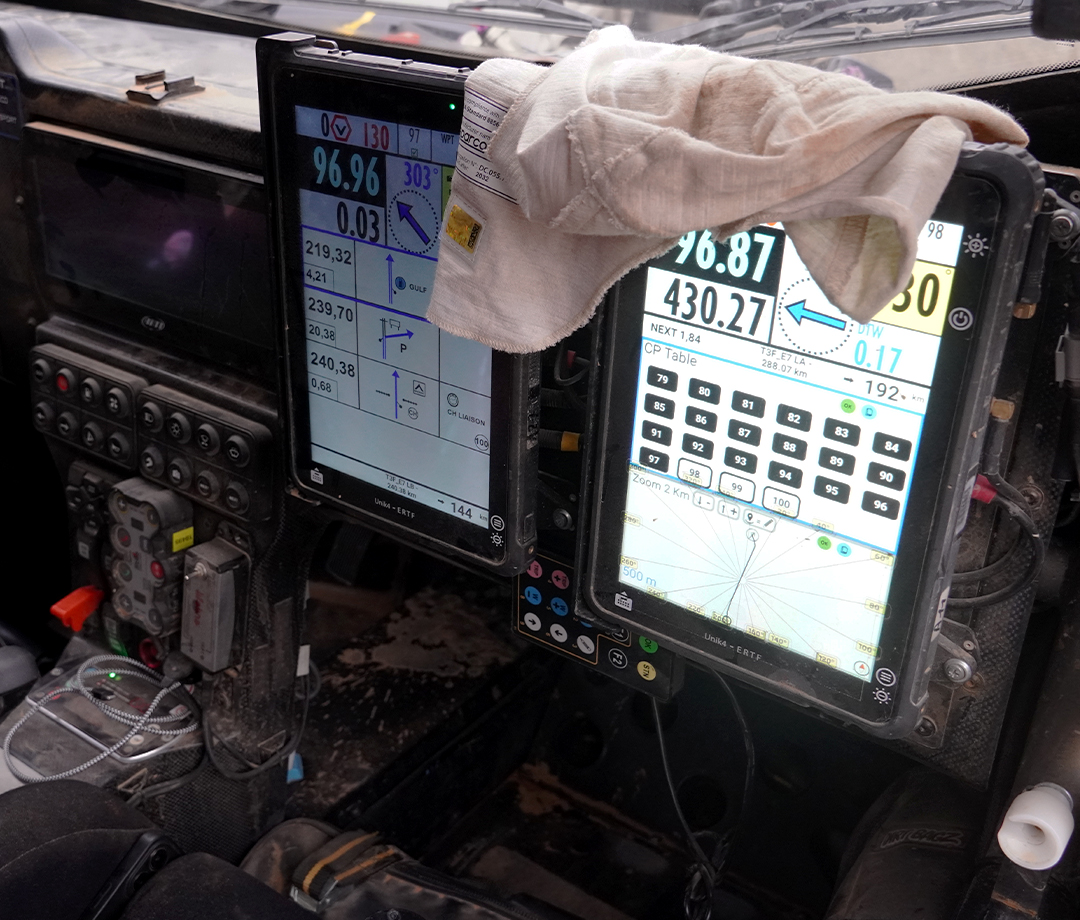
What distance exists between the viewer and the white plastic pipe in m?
1.03

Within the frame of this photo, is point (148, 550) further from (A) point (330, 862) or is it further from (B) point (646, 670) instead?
(B) point (646, 670)

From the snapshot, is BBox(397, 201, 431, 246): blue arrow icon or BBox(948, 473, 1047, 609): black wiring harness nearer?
BBox(948, 473, 1047, 609): black wiring harness

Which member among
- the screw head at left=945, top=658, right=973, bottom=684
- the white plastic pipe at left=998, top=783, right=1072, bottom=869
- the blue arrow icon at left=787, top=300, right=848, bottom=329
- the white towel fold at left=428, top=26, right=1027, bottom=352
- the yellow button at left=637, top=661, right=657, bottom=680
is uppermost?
the white towel fold at left=428, top=26, right=1027, bottom=352

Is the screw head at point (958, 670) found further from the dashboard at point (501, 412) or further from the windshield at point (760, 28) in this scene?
the windshield at point (760, 28)

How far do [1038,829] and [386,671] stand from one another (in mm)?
1342

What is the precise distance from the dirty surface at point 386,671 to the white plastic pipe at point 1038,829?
117 cm

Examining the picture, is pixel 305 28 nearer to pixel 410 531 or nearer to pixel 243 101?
pixel 243 101

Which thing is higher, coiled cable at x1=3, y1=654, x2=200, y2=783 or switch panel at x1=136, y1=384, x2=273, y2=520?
switch panel at x1=136, y1=384, x2=273, y2=520

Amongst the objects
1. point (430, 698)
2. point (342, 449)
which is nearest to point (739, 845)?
point (430, 698)

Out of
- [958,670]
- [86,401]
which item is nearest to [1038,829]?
[958,670]

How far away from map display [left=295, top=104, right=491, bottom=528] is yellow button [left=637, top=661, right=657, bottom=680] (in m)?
0.28

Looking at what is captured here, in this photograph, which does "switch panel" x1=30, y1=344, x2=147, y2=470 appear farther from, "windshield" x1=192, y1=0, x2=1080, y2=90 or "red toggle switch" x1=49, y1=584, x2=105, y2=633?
"windshield" x1=192, y1=0, x2=1080, y2=90

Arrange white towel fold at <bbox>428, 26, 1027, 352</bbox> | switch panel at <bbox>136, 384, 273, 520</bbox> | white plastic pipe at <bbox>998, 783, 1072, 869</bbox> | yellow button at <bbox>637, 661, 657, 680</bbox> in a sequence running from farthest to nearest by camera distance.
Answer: switch panel at <bbox>136, 384, 273, 520</bbox> < yellow button at <bbox>637, 661, 657, 680</bbox> < white plastic pipe at <bbox>998, 783, 1072, 869</bbox> < white towel fold at <bbox>428, 26, 1027, 352</bbox>

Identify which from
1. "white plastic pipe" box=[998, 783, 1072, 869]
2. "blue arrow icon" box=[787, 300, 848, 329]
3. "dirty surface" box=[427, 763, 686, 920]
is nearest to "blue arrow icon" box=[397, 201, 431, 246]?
"blue arrow icon" box=[787, 300, 848, 329]
